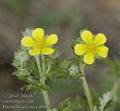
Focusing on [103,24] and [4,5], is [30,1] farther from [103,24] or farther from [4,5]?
[103,24]

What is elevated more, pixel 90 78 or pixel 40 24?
pixel 40 24

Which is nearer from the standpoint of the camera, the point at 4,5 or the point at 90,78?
the point at 90,78

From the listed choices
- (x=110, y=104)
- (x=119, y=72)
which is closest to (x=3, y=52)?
(x=119, y=72)

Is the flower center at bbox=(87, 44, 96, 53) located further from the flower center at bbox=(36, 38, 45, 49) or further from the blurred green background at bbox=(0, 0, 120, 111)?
the blurred green background at bbox=(0, 0, 120, 111)

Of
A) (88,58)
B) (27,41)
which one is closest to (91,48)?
(88,58)

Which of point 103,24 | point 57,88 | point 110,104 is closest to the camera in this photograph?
point 110,104

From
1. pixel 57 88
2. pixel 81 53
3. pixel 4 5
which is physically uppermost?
pixel 4 5

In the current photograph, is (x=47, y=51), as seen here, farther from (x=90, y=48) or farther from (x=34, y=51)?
(x=90, y=48)

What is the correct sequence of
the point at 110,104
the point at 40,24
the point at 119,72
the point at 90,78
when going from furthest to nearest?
1. the point at 40,24
2. the point at 90,78
3. the point at 119,72
4. the point at 110,104
